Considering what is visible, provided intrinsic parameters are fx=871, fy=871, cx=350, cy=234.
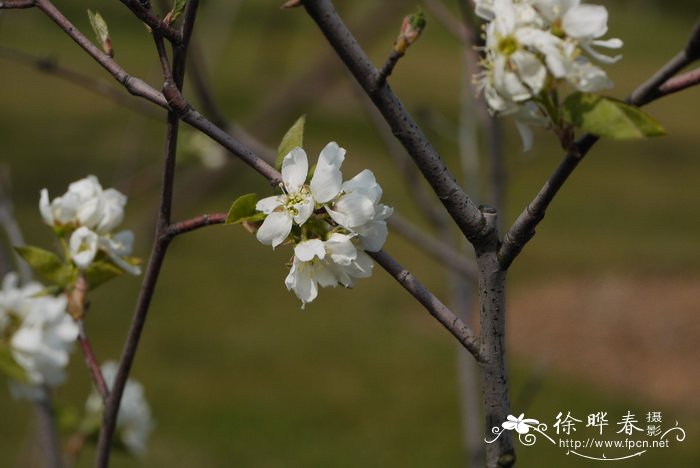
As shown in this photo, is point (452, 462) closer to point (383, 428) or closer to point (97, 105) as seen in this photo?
point (383, 428)

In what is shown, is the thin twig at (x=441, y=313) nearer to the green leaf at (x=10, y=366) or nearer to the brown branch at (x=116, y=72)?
the brown branch at (x=116, y=72)

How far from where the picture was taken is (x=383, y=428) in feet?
12.8

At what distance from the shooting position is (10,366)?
0.74 meters

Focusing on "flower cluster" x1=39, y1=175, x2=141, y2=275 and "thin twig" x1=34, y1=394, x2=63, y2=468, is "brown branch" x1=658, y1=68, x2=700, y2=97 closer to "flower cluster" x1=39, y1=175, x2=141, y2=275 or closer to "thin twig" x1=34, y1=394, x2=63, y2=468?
"flower cluster" x1=39, y1=175, x2=141, y2=275

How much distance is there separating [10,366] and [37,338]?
0.11ft

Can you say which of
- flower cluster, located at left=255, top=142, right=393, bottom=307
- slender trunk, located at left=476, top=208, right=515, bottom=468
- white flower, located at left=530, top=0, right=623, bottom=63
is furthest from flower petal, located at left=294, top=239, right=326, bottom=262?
white flower, located at left=530, top=0, right=623, bottom=63

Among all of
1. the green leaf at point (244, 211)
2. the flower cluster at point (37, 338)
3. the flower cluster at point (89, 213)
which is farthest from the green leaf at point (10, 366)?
the green leaf at point (244, 211)

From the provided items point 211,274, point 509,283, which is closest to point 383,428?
point 211,274

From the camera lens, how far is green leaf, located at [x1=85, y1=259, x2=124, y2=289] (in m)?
0.80

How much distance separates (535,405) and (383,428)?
31.7 inches

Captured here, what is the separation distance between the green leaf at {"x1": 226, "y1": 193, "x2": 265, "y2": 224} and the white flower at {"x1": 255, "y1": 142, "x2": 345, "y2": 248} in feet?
0.04

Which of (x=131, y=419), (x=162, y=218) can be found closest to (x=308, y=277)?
(x=162, y=218)

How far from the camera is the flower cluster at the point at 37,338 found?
74 cm

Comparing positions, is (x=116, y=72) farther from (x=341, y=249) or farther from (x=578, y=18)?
(x=578, y=18)
